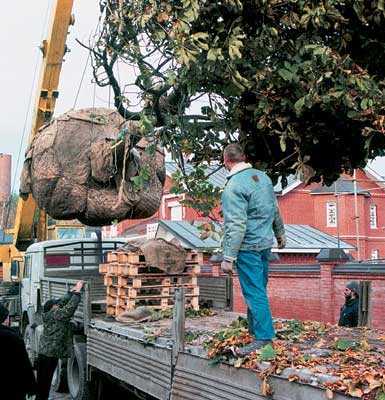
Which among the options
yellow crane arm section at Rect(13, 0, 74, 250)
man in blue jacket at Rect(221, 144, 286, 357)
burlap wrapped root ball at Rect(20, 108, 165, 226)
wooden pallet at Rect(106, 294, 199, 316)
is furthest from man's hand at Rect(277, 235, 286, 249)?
yellow crane arm section at Rect(13, 0, 74, 250)

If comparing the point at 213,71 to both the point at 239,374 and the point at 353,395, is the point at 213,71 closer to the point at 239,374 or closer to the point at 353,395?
the point at 239,374

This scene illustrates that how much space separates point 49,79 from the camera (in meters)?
14.7

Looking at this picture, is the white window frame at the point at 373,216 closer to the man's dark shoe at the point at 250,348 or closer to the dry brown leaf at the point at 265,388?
the man's dark shoe at the point at 250,348

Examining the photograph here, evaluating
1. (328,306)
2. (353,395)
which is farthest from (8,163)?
(353,395)

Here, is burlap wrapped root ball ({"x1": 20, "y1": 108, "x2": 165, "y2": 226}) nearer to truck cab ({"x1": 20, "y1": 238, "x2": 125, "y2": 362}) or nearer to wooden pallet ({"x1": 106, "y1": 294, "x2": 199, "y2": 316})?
wooden pallet ({"x1": 106, "y1": 294, "x2": 199, "y2": 316})

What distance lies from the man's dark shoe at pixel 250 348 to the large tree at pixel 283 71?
52.9 inches

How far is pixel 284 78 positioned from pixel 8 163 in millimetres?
31234

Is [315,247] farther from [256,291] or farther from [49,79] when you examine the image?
[256,291]

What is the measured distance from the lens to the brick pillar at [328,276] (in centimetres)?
1570

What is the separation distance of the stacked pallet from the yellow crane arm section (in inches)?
191

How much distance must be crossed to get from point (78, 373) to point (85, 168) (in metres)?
3.05

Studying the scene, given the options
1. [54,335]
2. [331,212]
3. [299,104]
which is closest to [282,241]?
[299,104]

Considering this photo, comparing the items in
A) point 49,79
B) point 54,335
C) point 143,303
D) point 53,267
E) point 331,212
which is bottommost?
point 54,335

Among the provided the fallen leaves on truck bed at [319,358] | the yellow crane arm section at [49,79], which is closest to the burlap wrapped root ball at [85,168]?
the fallen leaves on truck bed at [319,358]
